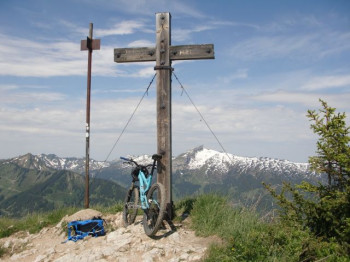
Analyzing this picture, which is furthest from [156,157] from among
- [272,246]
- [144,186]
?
[272,246]

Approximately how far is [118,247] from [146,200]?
4.52 feet

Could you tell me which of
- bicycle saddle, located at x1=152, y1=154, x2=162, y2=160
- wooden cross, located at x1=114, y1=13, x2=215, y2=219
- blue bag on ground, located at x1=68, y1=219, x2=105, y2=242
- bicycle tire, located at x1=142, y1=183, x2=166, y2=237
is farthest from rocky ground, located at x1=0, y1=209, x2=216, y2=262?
bicycle saddle, located at x1=152, y1=154, x2=162, y2=160

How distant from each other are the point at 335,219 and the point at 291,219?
772 mm

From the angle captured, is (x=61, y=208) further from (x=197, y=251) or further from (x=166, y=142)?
(x=197, y=251)

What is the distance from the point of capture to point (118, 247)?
6734mm

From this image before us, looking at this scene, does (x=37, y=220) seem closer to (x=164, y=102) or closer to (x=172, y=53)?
(x=164, y=102)

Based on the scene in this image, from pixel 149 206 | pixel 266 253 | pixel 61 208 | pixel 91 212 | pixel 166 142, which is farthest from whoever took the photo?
A: pixel 61 208

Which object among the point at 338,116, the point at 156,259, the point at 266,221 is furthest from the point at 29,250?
the point at 338,116

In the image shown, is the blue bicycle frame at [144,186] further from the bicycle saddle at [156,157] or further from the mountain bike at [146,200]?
the bicycle saddle at [156,157]

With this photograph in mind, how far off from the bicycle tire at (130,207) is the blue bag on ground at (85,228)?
2.31ft

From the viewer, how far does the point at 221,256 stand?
5.36 meters

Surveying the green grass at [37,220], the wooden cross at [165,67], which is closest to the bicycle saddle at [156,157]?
the wooden cross at [165,67]

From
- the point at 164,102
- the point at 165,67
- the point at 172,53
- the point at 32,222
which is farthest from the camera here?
the point at 32,222

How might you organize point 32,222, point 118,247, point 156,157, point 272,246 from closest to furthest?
point 272,246
point 118,247
point 156,157
point 32,222
